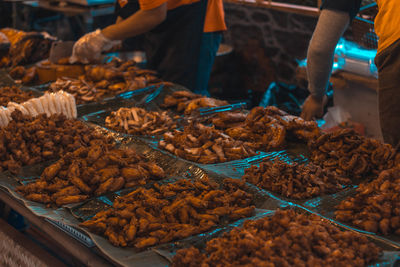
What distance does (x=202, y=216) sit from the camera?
5.52 ft

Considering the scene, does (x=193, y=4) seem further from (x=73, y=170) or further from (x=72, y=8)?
(x=72, y=8)

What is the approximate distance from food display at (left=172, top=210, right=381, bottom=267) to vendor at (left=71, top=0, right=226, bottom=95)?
2526mm

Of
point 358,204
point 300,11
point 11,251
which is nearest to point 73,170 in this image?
point 11,251

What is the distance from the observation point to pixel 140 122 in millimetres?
2816

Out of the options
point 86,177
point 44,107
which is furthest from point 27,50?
point 86,177

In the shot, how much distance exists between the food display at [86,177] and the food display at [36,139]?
224 millimetres

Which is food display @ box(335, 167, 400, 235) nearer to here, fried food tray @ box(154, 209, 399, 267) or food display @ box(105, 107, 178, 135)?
fried food tray @ box(154, 209, 399, 267)

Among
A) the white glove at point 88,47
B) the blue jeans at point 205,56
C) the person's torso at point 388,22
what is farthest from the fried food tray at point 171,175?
the blue jeans at point 205,56

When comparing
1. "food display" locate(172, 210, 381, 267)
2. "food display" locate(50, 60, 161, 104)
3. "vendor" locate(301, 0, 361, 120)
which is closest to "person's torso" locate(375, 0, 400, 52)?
"vendor" locate(301, 0, 361, 120)

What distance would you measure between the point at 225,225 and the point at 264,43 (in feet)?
15.5

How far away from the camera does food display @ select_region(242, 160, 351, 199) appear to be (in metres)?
1.94

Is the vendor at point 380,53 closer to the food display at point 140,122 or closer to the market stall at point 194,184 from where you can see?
the market stall at point 194,184

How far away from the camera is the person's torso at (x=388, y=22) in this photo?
87.0 inches

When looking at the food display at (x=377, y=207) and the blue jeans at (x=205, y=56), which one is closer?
the food display at (x=377, y=207)
